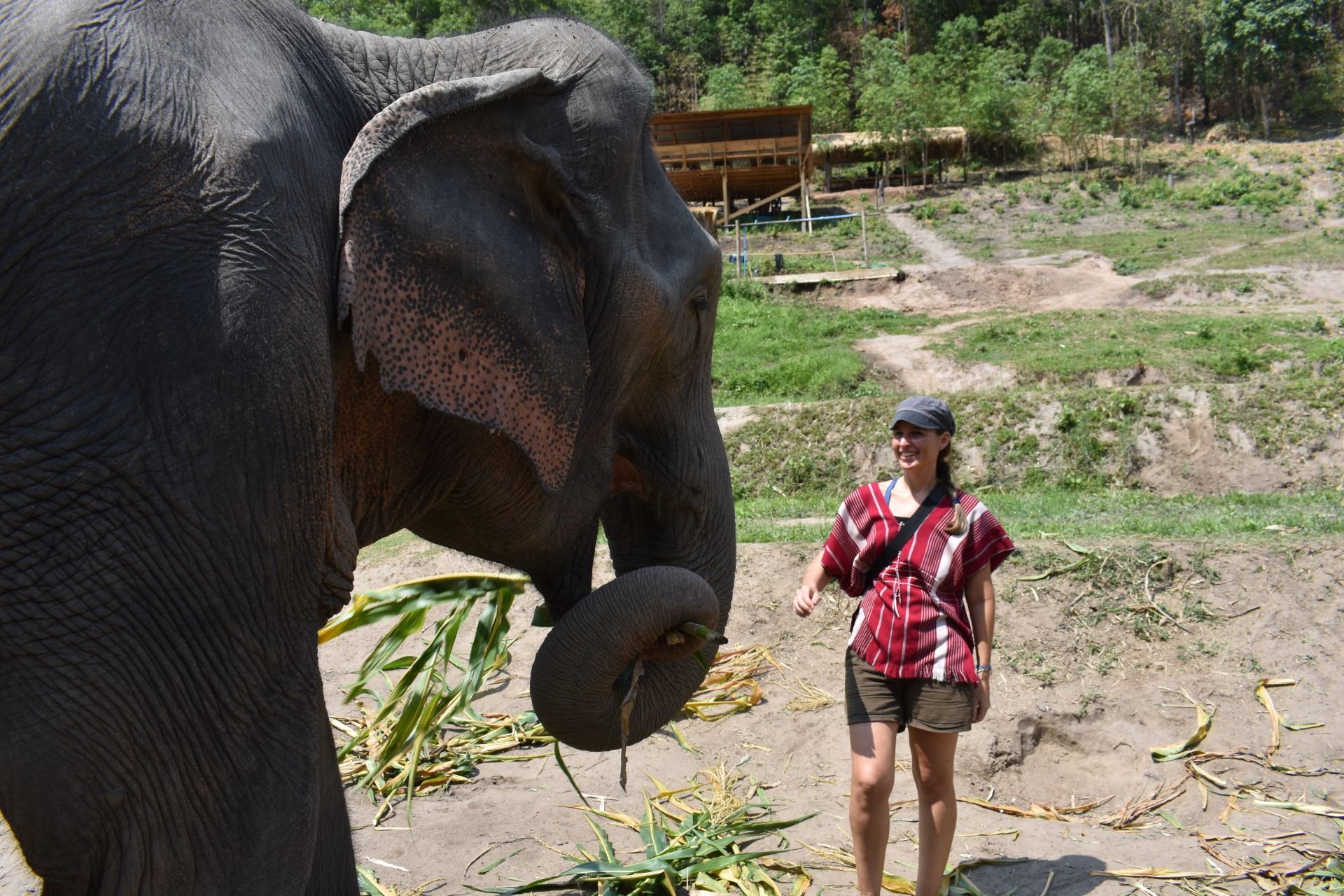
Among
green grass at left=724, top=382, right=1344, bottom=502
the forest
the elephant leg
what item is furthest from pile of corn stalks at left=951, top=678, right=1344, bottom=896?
the forest

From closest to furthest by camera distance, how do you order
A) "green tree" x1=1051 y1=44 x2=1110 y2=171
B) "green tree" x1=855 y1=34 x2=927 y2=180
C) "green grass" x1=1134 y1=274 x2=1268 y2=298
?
1. "green grass" x1=1134 y1=274 x2=1268 y2=298
2. "green tree" x1=1051 y1=44 x2=1110 y2=171
3. "green tree" x1=855 y1=34 x2=927 y2=180

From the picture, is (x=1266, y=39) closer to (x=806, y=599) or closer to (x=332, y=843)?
(x=806, y=599)

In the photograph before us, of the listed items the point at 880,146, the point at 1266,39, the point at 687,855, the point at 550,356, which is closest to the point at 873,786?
the point at 687,855

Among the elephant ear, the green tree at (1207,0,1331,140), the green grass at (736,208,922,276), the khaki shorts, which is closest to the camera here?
the elephant ear

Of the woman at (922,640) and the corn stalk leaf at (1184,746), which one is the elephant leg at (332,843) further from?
the corn stalk leaf at (1184,746)

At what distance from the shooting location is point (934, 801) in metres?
3.98

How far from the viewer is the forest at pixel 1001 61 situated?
40844mm

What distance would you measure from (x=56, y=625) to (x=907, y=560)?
273 cm

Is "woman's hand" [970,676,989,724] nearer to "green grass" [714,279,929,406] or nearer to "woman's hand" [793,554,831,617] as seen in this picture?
"woman's hand" [793,554,831,617]

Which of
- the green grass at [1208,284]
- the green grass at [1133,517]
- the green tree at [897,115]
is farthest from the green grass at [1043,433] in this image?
the green tree at [897,115]

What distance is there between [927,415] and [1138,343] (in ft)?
39.3

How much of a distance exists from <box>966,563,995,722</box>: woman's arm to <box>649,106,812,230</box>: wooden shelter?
2668 centimetres

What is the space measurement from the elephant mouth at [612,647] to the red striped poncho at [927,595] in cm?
102

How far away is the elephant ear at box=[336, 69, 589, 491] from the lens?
87.0 inches
